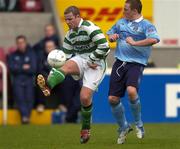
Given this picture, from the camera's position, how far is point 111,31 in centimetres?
1261

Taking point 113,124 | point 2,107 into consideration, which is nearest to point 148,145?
point 113,124

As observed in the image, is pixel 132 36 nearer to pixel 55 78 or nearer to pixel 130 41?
pixel 130 41

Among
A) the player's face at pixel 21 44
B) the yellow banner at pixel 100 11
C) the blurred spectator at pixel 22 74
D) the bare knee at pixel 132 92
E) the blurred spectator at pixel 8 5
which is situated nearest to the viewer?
the bare knee at pixel 132 92

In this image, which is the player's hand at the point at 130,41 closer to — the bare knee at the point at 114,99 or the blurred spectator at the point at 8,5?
the bare knee at the point at 114,99

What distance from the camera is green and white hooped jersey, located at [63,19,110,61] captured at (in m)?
12.2

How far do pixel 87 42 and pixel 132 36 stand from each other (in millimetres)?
683

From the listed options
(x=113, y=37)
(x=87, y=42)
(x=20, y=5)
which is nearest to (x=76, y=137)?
(x=87, y=42)

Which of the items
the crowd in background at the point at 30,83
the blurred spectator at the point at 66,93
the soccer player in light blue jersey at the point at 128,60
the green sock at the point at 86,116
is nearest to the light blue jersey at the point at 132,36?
the soccer player in light blue jersey at the point at 128,60

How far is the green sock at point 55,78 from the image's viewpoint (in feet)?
39.7

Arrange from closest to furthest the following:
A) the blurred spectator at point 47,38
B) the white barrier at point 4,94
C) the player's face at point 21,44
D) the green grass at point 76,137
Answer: the green grass at point 76,137
the white barrier at point 4,94
the player's face at point 21,44
the blurred spectator at point 47,38

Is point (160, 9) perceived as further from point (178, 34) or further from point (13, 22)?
point (13, 22)

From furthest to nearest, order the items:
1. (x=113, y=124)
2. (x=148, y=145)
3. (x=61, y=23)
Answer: (x=61, y=23) → (x=113, y=124) → (x=148, y=145)

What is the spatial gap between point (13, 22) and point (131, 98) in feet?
27.4

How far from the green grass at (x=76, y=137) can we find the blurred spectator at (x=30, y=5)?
4470 mm
